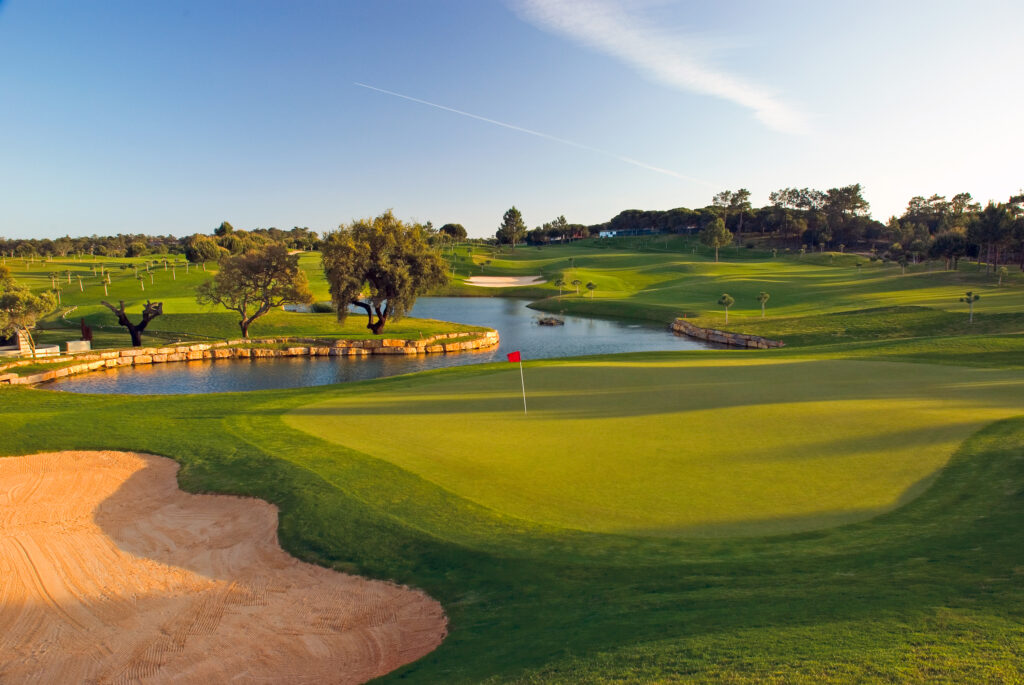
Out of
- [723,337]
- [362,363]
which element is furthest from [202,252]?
[723,337]

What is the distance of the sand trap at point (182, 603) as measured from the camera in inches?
290

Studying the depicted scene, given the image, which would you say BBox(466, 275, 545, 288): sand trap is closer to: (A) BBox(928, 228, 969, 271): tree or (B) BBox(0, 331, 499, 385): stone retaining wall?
(B) BBox(0, 331, 499, 385): stone retaining wall

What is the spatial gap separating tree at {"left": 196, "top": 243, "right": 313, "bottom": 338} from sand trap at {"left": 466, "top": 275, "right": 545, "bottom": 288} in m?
52.5

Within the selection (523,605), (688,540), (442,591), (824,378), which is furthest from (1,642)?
(824,378)

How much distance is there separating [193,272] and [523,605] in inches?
3625

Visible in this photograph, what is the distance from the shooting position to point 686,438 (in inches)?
564

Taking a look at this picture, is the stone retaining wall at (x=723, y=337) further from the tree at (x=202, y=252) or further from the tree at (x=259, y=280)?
the tree at (x=202, y=252)

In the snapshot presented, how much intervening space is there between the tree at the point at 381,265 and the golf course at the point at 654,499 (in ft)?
82.0

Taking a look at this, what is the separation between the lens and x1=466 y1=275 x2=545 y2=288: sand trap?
103 meters

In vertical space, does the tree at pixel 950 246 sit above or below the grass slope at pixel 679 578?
above

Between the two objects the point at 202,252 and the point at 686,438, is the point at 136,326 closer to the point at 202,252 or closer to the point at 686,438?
the point at 686,438

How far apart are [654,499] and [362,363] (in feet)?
117

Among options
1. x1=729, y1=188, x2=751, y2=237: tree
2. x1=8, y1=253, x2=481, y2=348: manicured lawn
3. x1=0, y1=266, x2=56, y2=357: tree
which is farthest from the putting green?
x1=729, y1=188, x2=751, y2=237: tree

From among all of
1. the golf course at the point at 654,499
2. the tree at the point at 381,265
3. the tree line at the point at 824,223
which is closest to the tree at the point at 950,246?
the tree line at the point at 824,223
